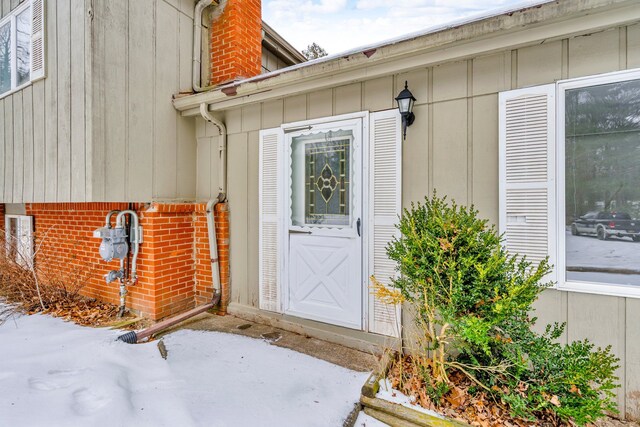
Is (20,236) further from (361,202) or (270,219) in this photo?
(361,202)

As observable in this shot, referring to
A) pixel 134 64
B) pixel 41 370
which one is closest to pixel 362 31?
pixel 134 64

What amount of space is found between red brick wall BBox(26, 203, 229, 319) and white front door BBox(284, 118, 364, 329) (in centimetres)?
136

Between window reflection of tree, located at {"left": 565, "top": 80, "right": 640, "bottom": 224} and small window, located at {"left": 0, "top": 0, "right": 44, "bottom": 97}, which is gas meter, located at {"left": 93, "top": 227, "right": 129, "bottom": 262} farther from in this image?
window reflection of tree, located at {"left": 565, "top": 80, "right": 640, "bottom": 224}

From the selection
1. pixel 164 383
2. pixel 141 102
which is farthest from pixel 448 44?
pixel 164 383

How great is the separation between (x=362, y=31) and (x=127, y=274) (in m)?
8.05

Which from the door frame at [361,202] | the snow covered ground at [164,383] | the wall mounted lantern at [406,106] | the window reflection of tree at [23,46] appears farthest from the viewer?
the window reflection of tree at [23,46]

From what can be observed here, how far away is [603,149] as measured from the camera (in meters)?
2.31

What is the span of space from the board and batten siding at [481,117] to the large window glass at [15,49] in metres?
3.10

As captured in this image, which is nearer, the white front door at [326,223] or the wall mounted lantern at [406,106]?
the wall mounted lantern at [406,106]

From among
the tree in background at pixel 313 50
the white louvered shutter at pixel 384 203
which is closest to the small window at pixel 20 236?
the white louvered shutter at pixel 384 203

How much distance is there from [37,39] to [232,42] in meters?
2.31

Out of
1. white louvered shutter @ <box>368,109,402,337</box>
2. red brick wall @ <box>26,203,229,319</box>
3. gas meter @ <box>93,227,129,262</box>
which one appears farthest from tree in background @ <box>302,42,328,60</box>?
gas meter @ <box>93,227,129,262</box>

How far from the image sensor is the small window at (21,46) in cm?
372

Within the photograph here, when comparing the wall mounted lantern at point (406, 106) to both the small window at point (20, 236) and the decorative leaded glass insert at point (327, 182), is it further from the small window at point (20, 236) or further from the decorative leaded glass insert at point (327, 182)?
the small window at point (20, 236)
